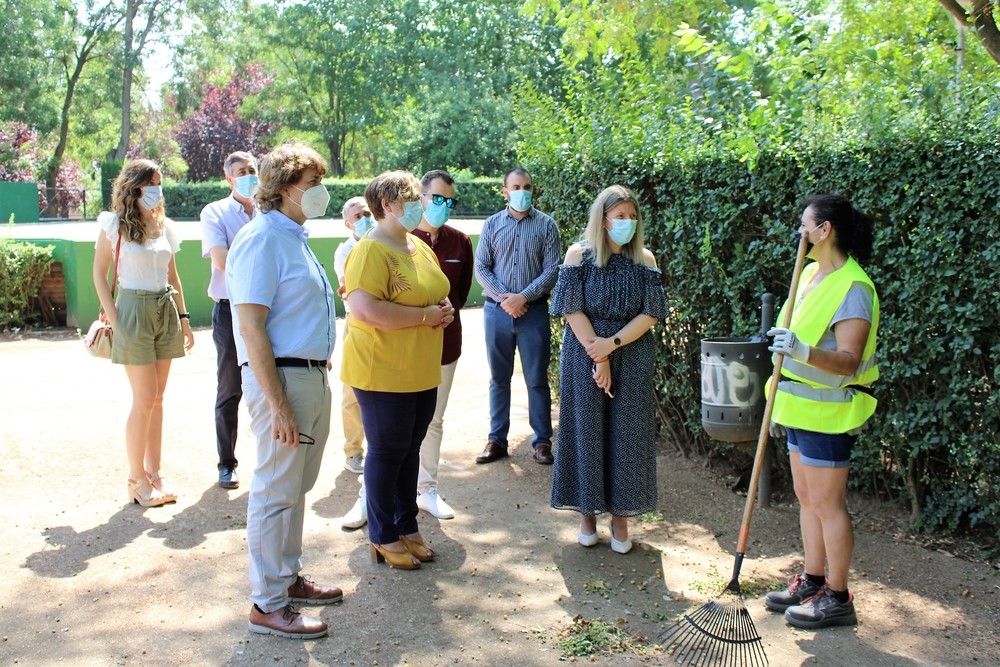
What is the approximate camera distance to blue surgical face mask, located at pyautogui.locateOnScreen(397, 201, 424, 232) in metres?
4.29

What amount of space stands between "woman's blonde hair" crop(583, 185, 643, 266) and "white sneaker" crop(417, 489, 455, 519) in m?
1.70

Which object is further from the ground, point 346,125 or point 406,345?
point 346,125

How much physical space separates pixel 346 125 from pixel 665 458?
39753 mm

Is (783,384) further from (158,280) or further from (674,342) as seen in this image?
(158,280)

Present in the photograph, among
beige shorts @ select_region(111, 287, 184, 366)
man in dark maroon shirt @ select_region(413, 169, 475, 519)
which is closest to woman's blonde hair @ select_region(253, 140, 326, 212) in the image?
man in dark maroon shirt @ select_region(413, 169, 475, 519)

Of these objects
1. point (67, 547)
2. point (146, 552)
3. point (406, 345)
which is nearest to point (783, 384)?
point (406, 345)

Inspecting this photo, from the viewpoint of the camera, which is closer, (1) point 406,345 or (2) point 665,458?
(1) point 406,345

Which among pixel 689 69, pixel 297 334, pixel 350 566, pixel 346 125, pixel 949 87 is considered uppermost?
pixel 346 125

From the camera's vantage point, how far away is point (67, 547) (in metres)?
4.80

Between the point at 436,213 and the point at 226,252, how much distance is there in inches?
56.0

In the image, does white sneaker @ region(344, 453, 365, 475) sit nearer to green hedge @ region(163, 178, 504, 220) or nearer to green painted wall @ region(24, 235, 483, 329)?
green painted wall @ region(24, 235, 483, 329)

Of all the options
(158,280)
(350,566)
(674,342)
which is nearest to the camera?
(350,566)

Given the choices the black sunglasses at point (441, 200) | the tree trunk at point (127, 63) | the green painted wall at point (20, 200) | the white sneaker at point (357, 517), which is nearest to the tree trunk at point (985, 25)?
→ the black sunglasses at point (441, 200)

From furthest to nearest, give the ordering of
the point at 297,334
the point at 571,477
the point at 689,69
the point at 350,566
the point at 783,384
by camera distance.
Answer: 1. the point at 689,69
2. the point at 571,477
3. the point at 350,566
4. the point at 783,384
5. the point at 297,334
